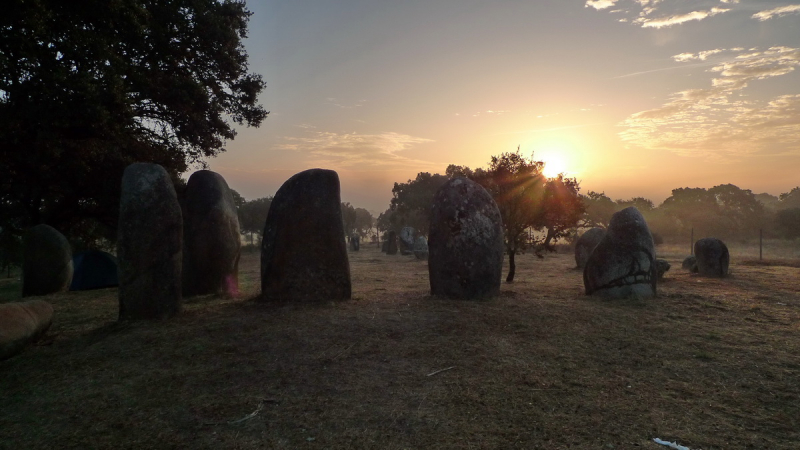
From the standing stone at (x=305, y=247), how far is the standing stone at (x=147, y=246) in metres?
1.97

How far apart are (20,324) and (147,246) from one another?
2149 millimetres

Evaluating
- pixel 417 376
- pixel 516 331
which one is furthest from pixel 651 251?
pixel 417 376

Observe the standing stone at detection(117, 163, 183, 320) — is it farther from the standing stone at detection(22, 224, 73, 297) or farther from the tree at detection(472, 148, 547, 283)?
the tree at detection(472, 148, 547, 283)

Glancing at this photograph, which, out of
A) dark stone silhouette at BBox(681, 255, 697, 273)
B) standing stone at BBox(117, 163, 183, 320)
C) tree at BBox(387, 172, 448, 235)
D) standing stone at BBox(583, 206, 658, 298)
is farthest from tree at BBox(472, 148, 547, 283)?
tree at BBox(387, 172, 448, 235)

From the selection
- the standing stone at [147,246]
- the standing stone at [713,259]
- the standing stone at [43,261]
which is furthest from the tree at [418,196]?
the standing stone at [147,246]

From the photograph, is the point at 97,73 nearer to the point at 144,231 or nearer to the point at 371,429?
the point at 144,231

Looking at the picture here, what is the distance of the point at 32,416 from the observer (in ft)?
16.0

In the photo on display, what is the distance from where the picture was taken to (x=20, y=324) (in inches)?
284

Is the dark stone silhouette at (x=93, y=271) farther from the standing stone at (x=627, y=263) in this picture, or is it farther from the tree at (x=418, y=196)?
the tree at (x=418, y=196)

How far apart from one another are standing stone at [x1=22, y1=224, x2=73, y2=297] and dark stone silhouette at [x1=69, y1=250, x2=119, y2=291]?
782mm

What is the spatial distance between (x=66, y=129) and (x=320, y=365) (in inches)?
406

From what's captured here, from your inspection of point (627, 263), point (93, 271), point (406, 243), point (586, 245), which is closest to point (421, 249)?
point (406, 243)

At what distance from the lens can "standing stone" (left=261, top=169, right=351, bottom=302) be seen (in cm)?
987

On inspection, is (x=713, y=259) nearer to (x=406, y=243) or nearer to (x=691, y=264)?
(x=691, y=264)
